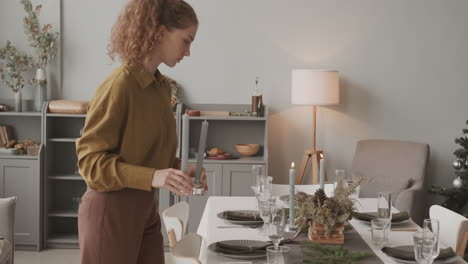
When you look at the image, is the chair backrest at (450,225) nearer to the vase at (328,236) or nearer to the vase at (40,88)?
the vase at (328,236)

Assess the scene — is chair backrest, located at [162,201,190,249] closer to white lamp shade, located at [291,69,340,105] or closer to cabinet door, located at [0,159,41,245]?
white lamp shade, located at [291,69,340,105]

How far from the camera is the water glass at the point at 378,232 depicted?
2748mm

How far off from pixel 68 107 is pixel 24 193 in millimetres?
825

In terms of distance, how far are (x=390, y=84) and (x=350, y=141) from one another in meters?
0.62

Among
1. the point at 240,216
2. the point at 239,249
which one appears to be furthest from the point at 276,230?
the point at 240,216

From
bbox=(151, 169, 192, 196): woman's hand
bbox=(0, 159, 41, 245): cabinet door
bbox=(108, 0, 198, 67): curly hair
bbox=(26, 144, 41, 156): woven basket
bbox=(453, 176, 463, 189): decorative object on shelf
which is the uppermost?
bbox=(108, 0, 198, 67): curly hair

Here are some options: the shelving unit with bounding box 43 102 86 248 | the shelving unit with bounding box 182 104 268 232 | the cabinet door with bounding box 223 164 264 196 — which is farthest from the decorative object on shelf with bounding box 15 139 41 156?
the cabinet door with bounding box 223 164 264 196

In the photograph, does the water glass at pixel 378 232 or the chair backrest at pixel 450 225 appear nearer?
the water glass at pixel 378 232

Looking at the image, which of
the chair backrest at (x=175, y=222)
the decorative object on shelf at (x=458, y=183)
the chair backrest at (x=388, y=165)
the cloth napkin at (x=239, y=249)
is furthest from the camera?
the chair backrest at (x=388, y=165)

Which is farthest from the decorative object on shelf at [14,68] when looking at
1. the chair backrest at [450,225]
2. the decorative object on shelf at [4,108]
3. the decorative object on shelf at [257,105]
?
the chair backrest at [450,225]

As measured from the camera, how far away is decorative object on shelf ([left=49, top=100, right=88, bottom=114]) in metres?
5.75

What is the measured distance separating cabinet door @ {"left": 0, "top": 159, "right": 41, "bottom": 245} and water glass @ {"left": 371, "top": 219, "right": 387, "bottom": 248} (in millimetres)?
3723

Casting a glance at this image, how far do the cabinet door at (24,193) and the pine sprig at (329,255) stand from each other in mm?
3605

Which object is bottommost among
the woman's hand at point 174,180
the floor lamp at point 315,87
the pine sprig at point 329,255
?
the pine sprig at point 329,255
